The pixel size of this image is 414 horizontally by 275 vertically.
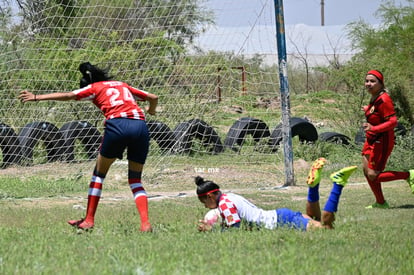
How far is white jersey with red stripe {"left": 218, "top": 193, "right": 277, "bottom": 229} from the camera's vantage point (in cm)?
742

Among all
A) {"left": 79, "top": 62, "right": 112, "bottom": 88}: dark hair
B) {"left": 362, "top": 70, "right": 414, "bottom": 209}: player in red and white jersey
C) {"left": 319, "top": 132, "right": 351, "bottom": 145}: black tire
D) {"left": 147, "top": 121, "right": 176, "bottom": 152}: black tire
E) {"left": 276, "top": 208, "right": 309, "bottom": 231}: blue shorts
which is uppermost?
{"left": 79, "top": 62, "right": 112, "bottom": 88}: dark hair

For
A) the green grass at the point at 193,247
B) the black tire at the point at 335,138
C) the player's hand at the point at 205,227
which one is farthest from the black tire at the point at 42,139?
the player's hand at the point at 205,227

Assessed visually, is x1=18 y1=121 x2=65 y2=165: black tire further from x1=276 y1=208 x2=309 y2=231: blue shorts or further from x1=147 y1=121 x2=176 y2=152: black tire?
x1=276 y1=208 x2=309 y2=231: blue shorts

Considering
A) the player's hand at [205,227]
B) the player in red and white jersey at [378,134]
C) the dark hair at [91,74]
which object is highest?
the dark hair at [91,74]

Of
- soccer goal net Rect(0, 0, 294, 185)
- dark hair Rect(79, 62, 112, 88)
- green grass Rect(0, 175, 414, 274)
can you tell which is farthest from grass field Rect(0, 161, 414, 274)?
soccer goal net Rect(0, 0, 294, 185)

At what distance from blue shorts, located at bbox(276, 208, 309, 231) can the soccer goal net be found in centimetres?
567

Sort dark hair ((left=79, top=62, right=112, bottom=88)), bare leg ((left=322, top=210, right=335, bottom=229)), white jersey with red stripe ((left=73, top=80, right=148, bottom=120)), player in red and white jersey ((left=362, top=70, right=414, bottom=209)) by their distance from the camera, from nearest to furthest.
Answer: bare leg ((left=322, top=210, right=335, bottom=229)), white jersey with red stripe ((left=73, top=80, right=148, bottom=120)), dark hair ((left=79, top=62, right=112, bottom=88)), player in red and white jersey ((left=362, top=70, right=414, bottom=209))

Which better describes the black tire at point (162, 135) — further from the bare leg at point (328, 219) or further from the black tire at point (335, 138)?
the bare leg at point (328, 219)

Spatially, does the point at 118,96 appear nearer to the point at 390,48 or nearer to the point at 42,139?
the point at 42,139

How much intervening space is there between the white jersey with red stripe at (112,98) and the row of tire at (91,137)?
618 centimetres

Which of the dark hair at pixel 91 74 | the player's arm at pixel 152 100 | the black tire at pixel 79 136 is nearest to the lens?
the dark hair at pixel 91 74

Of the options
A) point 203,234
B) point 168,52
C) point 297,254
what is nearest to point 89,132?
point 168,52

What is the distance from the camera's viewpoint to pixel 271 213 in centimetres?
772

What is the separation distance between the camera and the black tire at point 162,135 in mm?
15047
